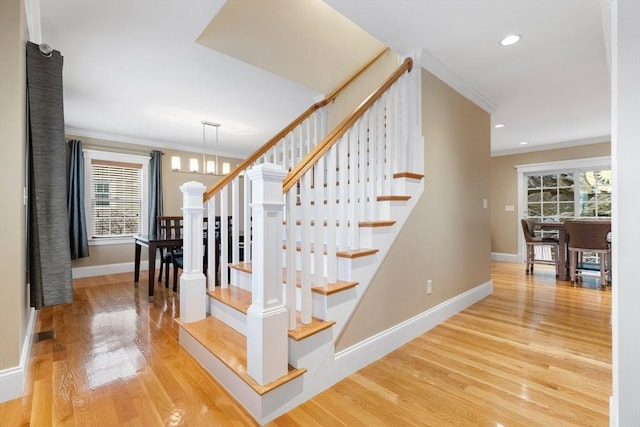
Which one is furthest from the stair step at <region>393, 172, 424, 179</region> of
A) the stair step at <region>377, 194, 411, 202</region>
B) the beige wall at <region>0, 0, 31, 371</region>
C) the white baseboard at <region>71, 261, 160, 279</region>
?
the white baseboard at <region>71, 261, 160, 279</region>

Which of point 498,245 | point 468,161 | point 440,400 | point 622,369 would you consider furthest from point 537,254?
point 622,369

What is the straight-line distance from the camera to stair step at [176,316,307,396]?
4.74ft

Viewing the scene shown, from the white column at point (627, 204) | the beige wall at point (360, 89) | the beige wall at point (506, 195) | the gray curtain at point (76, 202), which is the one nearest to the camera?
the white column at point (627, 204)

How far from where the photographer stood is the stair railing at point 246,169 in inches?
94.3

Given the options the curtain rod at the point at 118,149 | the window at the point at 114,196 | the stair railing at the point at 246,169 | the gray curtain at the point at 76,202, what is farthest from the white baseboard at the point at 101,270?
the stair railing at the point at 246,169

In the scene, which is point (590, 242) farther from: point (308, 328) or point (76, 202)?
point (76, 202)

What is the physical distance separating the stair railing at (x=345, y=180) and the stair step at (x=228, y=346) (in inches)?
11.6

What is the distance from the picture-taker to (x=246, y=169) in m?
2.95

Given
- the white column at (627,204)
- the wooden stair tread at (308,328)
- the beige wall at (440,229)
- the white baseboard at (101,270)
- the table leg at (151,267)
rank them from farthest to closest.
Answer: the white baseboard at (101,270) < the table leg at (151,267) < the beige wall at (440,229) < the wooden stair tread at (308,328) < the white column at (627,204)

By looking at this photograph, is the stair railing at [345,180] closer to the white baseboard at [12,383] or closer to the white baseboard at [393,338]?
the white baseboard at [393,338]

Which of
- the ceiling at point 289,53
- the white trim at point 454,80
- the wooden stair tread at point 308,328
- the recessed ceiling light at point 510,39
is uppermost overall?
the ceiling at point 289,53

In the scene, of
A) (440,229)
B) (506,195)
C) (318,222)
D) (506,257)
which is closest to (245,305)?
(318,222)

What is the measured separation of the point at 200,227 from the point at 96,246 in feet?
12.3

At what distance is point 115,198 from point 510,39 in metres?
5.80
